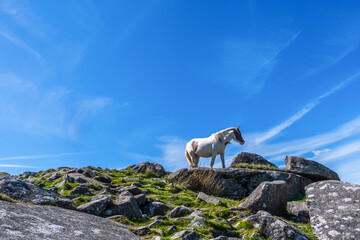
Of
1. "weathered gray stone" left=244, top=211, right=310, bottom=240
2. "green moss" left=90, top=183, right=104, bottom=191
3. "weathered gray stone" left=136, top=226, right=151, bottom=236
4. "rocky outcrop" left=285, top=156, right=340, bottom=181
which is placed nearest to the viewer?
"weathered gray stone" left=244, top=211, right=310, bottom=240

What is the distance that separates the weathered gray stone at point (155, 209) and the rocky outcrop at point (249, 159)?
1157 cm

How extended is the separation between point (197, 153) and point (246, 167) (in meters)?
3.73

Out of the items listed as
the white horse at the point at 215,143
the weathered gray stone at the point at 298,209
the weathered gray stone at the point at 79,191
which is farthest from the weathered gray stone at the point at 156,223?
the white horse at the point at 215,143

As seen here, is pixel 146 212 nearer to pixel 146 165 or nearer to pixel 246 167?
pixel 246 167

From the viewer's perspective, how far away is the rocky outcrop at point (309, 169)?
20484 millimetres

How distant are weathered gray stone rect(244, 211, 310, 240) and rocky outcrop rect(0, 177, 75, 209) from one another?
20.4ft

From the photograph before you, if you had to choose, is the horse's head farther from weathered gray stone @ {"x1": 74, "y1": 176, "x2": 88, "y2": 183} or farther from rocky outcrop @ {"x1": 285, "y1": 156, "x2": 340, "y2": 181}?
weathered gray stone @ {"x1": 74, "y1": 176, "x2": 88, "y2": 183}

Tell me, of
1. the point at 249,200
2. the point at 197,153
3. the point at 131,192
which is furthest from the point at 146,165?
the point at 249,200

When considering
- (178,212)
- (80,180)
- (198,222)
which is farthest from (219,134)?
(198,222)

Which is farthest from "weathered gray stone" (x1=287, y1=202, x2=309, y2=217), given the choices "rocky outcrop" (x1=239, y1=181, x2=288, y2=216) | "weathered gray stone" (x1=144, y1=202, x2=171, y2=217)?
"weathered gray stone" (x1=144, y1=202, x2=171, y2=217)

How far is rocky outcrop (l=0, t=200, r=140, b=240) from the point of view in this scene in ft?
22.8

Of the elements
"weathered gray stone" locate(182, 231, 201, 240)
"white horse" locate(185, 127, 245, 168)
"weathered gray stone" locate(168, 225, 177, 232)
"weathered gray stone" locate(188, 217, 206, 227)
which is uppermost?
"white horse" locate(185, 127, 245, 168)

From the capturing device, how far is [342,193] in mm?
9547

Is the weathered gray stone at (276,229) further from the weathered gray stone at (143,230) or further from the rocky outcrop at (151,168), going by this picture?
the rocky outcrop at (151,168)
